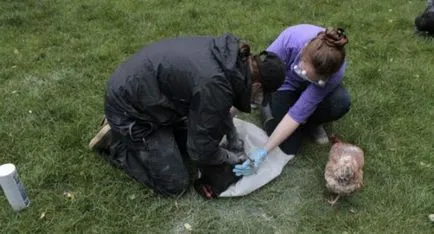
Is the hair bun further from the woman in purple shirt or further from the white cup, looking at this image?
the white cup

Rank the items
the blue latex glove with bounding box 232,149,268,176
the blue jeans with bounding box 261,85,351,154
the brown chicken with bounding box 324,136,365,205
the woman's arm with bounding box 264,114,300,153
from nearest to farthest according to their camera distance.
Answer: the brown chicken with bounding box 324,136,365,205
the blue latex glove with bounding box 232,149,268,176
the woman's arm with bounding box 264,114,300,153
the blue jeans with bounding box 261,85,351,154

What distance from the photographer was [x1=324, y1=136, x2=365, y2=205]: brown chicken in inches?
111

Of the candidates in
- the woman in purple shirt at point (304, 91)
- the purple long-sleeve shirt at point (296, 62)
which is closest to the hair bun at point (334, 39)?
the woman in purple shirt at point (304, 91)

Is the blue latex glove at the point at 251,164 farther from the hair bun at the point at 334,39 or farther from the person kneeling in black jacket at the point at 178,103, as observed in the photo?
the hair bun at the point at 334,39

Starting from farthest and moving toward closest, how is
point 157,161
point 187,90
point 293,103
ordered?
point 293,103
point 157,161
point 187,90

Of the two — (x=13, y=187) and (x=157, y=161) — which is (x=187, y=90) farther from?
Result: (x=13, y=187)

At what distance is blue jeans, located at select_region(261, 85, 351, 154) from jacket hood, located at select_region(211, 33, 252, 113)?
0.78m

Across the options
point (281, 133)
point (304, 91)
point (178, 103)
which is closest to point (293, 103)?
point (304, 91)

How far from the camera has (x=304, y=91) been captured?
128 inches

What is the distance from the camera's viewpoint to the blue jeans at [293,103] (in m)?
3.38

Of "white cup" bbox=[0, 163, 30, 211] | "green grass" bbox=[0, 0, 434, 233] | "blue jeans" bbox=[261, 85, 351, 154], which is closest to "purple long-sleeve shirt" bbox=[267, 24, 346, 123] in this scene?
"blue jeans" bbox=[261, 85, 351, 154]

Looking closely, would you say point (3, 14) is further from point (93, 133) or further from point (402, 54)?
point (402, 54)

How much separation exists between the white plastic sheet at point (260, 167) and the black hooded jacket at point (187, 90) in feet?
0.80

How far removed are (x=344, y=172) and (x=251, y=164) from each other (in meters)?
0.57
